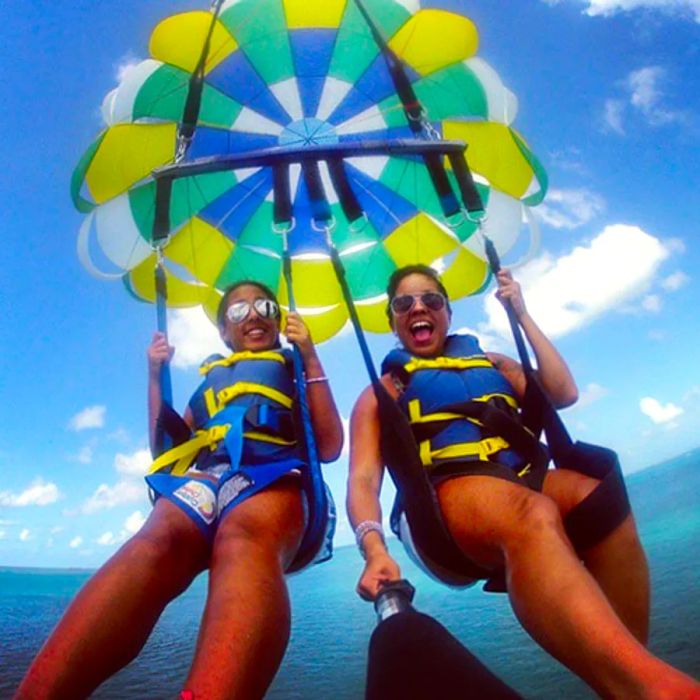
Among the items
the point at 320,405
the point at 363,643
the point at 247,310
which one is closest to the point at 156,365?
the point at 247,310

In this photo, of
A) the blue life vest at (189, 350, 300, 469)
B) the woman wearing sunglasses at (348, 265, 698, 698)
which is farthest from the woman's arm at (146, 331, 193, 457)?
the woman wearing sunglasses at (348, 265, 698, 698)

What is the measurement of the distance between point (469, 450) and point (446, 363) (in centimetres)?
52

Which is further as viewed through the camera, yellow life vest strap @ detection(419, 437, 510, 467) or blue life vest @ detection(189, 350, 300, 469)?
→ blue life vest @ detection(189, 350, 300, 469)

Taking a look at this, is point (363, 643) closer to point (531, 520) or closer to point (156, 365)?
point (156, 365)

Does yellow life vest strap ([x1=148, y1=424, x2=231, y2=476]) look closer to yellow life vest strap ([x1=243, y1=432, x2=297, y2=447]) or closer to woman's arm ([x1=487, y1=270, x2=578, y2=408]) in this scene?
yellow life vest strap ([x1=243, y1=432, x2=297, y2=447])

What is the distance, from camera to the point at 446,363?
97.8 inches

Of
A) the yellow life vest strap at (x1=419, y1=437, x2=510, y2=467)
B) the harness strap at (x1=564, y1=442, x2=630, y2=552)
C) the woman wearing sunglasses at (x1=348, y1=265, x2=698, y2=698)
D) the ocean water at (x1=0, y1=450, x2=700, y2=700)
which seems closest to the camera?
the woman wearing sunglasses at (x1=348, y1=265, x2=698, y2=698)

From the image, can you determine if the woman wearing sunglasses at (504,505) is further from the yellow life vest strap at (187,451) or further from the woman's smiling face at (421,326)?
the yellow life vest strap at (187,451)

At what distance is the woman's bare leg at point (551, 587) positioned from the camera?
1105 mm

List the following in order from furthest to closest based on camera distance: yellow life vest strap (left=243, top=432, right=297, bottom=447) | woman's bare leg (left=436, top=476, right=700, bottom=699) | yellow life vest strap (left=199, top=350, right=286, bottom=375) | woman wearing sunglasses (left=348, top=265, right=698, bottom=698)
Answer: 1. yellow life vest strap (left=199, top=350, right=286, bottom=375)
2. yellow life vest strap (left=243, top=432, right=297, bottom=447)
3. woman wearing sunglasses (left=348, top=265, right=698, bottom=698)
4. woman's bare leg (left=436, top=476, right=700, bottom=699)

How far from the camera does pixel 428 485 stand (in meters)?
1.83

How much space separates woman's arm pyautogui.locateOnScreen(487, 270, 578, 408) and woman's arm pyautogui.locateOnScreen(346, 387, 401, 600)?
0.78m

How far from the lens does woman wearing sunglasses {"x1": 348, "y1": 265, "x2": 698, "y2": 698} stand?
4.02ft

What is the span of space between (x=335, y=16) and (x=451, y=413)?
2762mm
